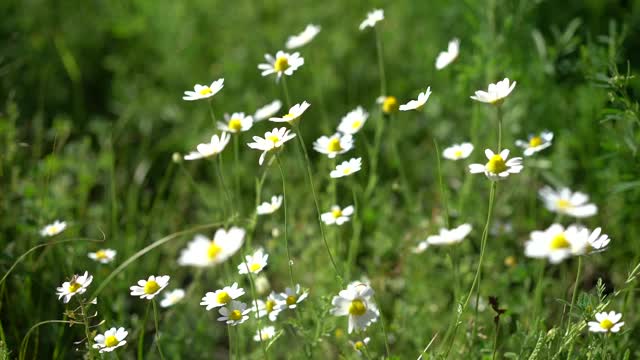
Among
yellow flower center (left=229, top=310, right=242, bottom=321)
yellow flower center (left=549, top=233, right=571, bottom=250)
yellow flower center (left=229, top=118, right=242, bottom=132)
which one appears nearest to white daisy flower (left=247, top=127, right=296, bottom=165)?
yellow flower center (left=229, top=118, right=242, bottom=132)

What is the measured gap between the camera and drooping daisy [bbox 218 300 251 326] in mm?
1732

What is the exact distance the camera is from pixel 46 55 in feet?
12.4

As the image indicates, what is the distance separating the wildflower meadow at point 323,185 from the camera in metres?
1.85

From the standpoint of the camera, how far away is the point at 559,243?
1.32 m

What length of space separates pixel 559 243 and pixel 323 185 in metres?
1.89

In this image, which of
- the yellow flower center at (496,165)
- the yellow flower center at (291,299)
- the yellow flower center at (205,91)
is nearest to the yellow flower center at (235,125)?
the yellow flower center at (205,91)

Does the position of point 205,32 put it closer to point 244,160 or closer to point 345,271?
point 244,160

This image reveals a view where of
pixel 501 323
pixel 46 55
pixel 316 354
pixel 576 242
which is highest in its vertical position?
pixel 576 242

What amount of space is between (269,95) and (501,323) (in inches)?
78.8

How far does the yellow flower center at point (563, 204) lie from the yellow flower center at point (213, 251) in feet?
2.07

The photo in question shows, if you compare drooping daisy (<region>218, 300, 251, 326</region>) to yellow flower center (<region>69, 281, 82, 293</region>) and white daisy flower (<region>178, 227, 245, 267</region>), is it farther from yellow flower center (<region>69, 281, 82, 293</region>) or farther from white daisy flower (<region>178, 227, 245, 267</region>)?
white daisy flower (<region>178, 227, 245, 267</region>)

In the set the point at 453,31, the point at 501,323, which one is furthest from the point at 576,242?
the point at 453,31

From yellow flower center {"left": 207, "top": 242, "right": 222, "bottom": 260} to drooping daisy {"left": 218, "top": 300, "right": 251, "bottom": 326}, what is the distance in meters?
0.47

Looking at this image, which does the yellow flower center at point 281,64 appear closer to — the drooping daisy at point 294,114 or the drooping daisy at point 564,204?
the drooping daisy at point 294,114
